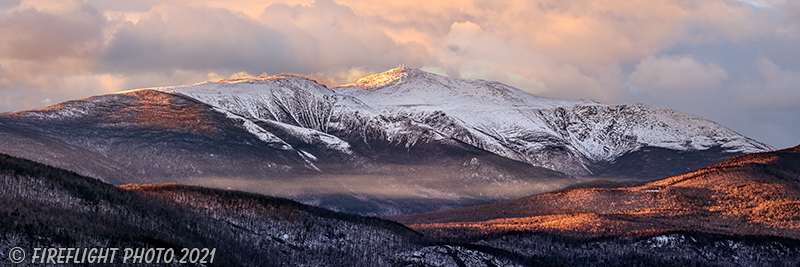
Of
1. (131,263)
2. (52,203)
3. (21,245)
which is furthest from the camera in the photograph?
(52,203)

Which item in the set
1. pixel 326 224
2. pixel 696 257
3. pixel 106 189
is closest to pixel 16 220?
pixel 106 189

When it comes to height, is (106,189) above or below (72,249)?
above

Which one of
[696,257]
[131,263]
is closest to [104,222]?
[131,263]

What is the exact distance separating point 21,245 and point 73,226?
47.5ft

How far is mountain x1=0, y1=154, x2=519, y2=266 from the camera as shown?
131 m

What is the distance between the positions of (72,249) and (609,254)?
373ft

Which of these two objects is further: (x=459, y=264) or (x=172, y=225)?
(x=459, y=264)

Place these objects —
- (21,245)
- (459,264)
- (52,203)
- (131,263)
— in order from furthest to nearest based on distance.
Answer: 1. (459,264)
2. (52,203)
3. (131,263)
4. (21,245)

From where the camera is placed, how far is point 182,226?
169000mm

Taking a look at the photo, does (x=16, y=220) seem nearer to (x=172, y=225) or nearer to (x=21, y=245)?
(x=21, y=245)

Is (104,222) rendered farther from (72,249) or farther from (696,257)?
(696,257)

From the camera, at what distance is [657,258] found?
638 ft

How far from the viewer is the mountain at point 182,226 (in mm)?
130800

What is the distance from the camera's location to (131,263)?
12912 cm
